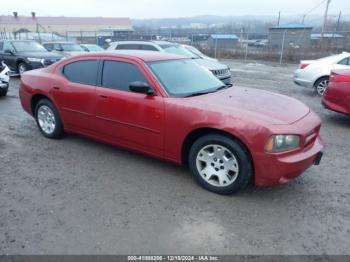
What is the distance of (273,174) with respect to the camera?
3.59 m

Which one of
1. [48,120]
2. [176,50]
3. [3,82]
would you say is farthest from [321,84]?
[3,82]

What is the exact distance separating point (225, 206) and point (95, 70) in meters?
2.82

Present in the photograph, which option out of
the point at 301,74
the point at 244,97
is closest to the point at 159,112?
the point at 244,97

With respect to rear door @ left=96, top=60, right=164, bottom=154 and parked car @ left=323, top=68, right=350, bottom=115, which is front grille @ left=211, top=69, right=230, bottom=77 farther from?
rear door @ left=96, top=60, right=164, bottom=154

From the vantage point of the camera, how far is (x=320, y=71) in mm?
10125

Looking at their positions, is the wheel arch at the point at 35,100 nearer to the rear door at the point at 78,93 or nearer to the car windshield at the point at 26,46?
the rear door at the point at 78,93

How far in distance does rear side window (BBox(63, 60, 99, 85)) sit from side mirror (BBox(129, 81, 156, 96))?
0.94 metres

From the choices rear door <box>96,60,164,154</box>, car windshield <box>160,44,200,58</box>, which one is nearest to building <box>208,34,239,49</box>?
car windshield <box>160,44,200,58</box>

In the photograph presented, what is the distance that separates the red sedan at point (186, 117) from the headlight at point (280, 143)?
1cm

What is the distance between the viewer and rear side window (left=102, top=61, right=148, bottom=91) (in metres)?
4.55

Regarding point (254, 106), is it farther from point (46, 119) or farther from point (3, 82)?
point (3, 82)

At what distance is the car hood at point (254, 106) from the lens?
3734mm

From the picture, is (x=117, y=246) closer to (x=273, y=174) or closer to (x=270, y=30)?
(x=273, y=174)

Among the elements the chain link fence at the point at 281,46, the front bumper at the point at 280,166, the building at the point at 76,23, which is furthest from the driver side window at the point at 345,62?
the building at the point at 76,23
